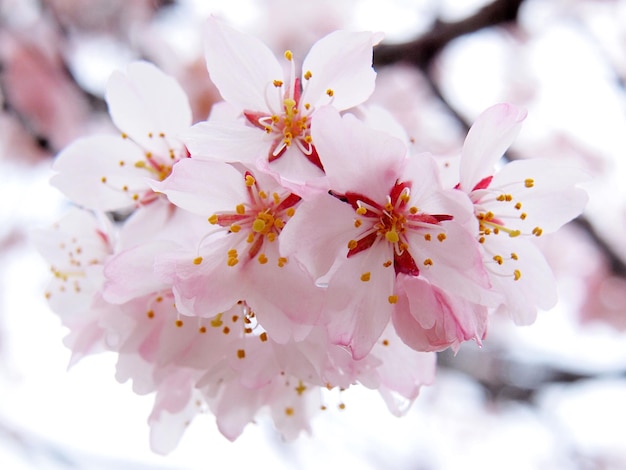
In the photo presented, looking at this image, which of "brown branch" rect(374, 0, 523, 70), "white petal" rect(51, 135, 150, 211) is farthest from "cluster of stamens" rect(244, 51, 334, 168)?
"brown branch" rect(374, 0, 523, 70)

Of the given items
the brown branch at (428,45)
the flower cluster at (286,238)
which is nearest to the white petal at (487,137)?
the flower cluster at (286,238)

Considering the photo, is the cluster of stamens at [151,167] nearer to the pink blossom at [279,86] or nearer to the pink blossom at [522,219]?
the pink blossom at [279,86]

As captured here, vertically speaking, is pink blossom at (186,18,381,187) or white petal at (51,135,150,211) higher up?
pink blossom at (186,18,381,187)

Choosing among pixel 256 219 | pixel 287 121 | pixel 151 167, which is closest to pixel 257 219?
pixel 256 219

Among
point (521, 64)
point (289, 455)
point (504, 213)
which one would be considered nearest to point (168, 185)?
point (504, 213)

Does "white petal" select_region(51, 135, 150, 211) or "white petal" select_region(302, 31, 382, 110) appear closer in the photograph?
"white petal" select_region(302, 31, 382, 110)

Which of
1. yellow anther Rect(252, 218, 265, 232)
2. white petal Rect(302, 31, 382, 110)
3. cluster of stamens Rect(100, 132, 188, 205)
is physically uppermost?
white petal Rect(302, 31, 382, 110)

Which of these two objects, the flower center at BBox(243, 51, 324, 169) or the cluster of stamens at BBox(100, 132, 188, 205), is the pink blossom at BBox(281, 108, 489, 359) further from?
the cluster of stamens at BBox(100, 132, 188, 205)

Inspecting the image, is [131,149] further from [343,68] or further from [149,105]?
[343,68]
